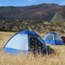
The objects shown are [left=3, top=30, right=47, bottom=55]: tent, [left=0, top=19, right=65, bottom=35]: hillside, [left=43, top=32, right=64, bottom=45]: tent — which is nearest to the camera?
[left=3, top=30, right=47, bottom=55]: tent

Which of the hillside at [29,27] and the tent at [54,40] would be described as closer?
the tent at [54,40]

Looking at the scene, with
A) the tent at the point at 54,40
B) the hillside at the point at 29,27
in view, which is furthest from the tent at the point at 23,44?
the hillside at the point at 29,27

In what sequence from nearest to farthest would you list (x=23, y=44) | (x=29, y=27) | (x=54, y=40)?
(x=23, y=44)
(x=54, y=40)
(x=29, y=27)

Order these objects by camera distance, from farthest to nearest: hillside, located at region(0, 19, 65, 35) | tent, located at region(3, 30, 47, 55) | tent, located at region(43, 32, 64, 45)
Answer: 1. hillside, located at region(0, 19, 65, 35)
2. tent, located at region(43, 32, 64, 45)
3. tent, located at region(3, 30, 47, 55)

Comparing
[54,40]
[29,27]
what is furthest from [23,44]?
[29,27]

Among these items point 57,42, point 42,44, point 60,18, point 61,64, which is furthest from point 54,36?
point 60,18

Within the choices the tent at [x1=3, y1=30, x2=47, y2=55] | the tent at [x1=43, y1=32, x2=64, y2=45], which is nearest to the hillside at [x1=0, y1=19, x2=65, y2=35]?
the tent at [x1=43, y1=32, x2=64, y2=45]

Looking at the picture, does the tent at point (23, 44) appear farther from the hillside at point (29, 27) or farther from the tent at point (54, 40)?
the hillside at point (29, 27)

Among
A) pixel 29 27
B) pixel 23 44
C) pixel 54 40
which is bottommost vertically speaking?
pixel 23 44

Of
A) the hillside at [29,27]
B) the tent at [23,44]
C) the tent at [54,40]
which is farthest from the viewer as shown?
the hillside at [29,27]

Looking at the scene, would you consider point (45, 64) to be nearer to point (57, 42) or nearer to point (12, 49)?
point (12, 49)

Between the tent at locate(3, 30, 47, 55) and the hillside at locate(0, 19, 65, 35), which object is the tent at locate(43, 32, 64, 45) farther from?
the hillside at locate(0, 19, 65, 35)

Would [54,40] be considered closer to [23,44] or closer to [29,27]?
[23,44]

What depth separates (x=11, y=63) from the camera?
391cm
